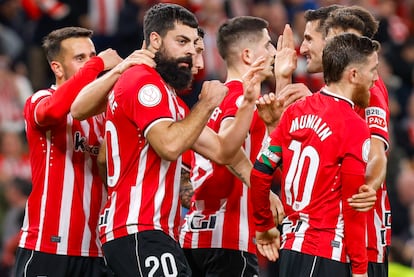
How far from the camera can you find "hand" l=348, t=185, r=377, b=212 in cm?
626

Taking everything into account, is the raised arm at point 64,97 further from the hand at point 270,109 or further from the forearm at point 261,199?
the forearm at point 261,199

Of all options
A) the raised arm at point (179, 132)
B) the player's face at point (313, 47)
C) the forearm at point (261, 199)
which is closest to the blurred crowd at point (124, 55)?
the player's face at point (313, 47)

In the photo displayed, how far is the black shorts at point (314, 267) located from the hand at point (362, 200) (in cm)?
39

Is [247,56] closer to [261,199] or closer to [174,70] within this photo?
[174,70]

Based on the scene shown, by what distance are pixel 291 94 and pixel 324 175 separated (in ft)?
3.47

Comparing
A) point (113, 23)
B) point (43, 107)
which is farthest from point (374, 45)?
point (113, 23)

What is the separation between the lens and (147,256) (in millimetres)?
6363

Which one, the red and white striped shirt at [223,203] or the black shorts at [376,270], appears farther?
the red and white striped shirt at [223,203]

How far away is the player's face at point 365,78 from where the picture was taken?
6473 millimetres

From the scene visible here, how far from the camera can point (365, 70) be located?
6480 mm

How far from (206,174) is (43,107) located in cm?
140

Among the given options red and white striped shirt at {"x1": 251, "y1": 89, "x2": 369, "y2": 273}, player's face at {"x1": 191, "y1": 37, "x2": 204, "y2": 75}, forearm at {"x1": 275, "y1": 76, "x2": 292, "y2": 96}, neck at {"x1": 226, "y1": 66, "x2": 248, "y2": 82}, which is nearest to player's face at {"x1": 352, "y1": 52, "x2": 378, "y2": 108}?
red and white striped shirt at {"x1": 251, "y1": 89, "x2": 369, "y2": 273}

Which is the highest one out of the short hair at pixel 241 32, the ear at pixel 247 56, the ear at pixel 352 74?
the short hair at pixel 241 32

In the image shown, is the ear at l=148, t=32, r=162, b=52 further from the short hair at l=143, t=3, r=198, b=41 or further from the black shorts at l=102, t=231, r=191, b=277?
the black shorts at l=102, t=231, r=191, b=277
